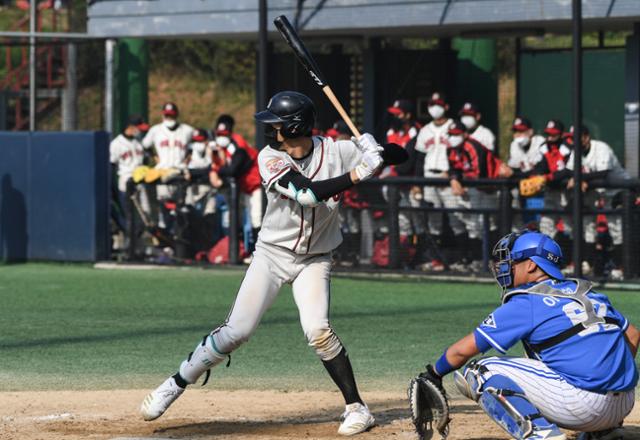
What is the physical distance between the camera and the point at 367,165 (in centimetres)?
680

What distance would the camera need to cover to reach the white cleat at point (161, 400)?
23.2 feet

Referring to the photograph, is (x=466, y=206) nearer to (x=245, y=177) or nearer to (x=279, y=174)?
(x=245, y=177)

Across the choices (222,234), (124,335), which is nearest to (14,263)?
(222,234)

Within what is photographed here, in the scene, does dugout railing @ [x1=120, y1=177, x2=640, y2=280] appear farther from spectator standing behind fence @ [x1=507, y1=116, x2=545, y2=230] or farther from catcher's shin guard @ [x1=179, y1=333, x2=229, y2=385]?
catcher's shin guard @ [x1=179, y1=333, x2=229, y2=385]

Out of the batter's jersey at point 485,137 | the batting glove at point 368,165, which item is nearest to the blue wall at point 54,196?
the batter's jersey at point 485,137

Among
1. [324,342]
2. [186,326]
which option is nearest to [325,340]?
[324,342]

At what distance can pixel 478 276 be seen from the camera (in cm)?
1427

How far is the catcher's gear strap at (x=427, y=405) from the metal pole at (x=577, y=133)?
7.37 metres

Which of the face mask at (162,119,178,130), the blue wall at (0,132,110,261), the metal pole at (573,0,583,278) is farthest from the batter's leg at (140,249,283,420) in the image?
the face mask at (162,119,178,130)

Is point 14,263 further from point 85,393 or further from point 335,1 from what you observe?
point 85,393

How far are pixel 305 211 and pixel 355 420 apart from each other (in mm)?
1077

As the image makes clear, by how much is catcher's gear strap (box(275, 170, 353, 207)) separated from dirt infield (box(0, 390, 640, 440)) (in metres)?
1.16

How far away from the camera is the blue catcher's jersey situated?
5.71 m

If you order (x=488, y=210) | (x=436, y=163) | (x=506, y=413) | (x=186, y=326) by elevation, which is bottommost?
(x=186, y=326)
